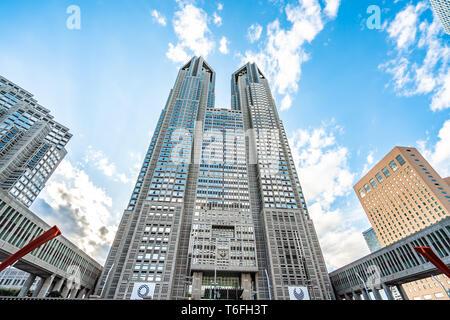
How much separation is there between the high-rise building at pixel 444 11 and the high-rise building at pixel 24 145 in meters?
229

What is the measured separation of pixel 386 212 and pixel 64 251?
148 meters

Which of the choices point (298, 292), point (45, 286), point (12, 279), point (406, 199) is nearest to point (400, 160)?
point (406, 199)

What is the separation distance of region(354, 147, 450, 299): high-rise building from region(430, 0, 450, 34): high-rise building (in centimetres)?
7639

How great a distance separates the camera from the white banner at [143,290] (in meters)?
59.2

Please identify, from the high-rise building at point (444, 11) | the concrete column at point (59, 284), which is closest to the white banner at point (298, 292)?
the concrete column at point (59, 284)

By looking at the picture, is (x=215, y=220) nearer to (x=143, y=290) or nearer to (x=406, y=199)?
(x=143, y=290)

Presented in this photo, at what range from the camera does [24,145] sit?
99.1 meters

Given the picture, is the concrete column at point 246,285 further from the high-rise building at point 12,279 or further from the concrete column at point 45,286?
the high-rise building at point 12,279

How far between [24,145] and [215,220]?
97021 millimetres

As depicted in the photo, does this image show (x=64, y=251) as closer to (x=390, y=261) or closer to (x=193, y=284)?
(x=193, y=284)

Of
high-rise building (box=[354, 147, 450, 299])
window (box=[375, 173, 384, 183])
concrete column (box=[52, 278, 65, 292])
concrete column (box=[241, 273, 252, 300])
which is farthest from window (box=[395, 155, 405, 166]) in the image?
concrete column (box=[52, 278, 65, 292])

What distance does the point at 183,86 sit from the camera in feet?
450
